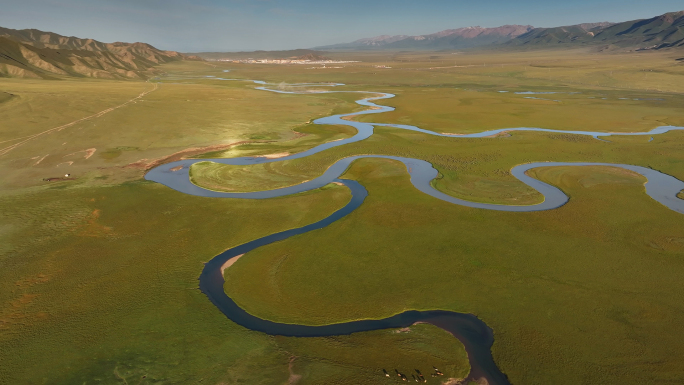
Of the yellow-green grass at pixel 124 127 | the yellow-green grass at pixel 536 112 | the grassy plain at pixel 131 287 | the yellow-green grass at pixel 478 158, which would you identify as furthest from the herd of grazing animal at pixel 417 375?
the yellow-green grass at pixel 536 112

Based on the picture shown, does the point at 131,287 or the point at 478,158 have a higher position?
the point at 478,158

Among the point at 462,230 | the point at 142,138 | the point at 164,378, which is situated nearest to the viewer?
the point at 164,378

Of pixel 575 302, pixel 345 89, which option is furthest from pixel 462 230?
pixel 345 89

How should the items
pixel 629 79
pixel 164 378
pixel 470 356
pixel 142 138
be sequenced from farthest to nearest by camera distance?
pixel 629 79 < pixel 142 138 < pixel 470 356 < pixel 164 378

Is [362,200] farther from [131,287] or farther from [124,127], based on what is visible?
[124,127]

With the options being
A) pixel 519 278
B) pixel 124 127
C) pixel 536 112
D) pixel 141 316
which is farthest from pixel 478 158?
pixel 124 127

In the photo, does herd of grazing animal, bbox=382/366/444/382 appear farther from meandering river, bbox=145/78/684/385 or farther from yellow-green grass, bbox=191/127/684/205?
yellow-green grass, bbox=191/127/684/205

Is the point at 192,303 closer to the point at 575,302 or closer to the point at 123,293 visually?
the point at 123,293
